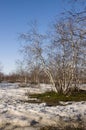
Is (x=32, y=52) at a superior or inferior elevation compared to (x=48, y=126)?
superior

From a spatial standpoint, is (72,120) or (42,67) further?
(42,67)

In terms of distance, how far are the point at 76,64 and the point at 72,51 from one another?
1.11m

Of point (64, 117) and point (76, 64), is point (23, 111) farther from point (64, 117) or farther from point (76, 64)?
point (76, 64)

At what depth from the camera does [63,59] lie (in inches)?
954

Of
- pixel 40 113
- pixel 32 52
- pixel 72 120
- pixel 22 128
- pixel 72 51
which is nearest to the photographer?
pixel 22 128

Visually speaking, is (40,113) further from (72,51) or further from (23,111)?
(72,51)

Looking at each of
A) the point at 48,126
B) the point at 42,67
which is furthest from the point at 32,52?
the point at 48,126

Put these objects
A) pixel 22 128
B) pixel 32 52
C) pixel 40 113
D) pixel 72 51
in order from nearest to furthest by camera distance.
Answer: pixel 22 128 → pixel 40 113 → pixel 72 51 → pixel 32 52

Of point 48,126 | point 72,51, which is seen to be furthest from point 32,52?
point 48,126

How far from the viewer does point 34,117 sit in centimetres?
1041

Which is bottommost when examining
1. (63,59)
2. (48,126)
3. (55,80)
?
(48,126)

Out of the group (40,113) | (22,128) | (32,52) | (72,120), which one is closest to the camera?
(22,128)

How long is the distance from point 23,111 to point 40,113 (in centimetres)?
84

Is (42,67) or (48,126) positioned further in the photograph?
(42,67)
